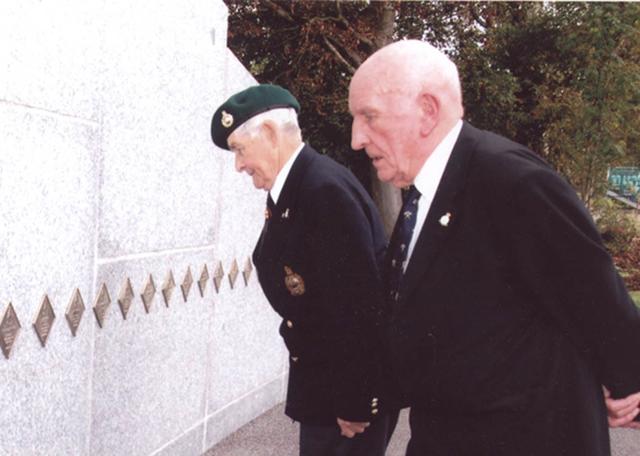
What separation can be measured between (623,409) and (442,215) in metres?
0.72

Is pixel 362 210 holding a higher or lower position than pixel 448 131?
lower

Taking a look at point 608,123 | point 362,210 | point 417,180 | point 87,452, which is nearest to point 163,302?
point 87,452

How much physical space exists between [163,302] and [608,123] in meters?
12.6

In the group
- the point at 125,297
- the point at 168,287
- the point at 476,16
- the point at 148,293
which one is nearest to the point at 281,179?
the point at 125,297

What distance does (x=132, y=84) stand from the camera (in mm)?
4371

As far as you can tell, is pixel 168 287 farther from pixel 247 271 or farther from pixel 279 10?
pixel 279 10

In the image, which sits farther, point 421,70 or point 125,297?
point 125,297

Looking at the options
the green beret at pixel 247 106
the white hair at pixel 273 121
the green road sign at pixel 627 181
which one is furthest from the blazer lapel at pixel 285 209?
the green road sign at pixel 627 181

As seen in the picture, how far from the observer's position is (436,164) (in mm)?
2340

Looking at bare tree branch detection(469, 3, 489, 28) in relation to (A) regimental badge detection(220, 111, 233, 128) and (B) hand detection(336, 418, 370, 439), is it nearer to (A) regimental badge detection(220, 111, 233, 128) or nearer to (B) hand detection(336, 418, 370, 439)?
(A) regimental badge detection(220, 111, 233, 128)

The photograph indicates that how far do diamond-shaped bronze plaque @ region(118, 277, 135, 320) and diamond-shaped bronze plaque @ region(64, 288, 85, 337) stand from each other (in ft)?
1.53

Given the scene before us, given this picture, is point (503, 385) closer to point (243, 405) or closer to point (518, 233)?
point (518, 233)

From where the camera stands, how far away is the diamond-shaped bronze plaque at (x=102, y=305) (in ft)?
13.1

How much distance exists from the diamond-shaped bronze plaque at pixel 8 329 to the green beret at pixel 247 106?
3.54ft
